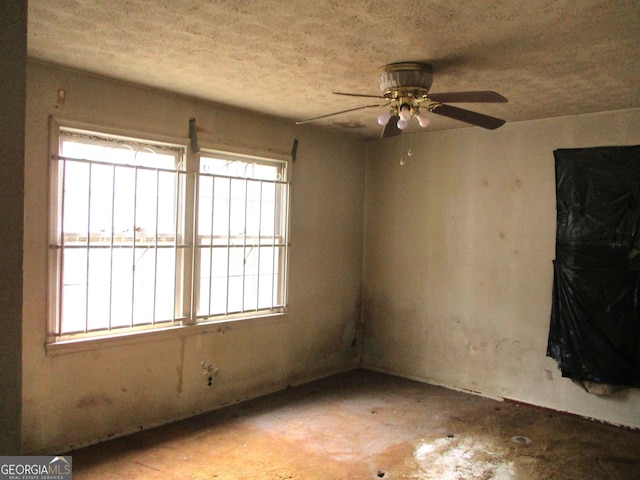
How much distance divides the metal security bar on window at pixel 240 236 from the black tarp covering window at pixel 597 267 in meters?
2.58

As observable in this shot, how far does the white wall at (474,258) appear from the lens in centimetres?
450

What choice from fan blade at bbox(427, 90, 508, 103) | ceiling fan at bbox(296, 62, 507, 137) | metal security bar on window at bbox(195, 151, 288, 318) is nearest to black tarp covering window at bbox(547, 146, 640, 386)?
ceiling fan at bbox(296, 62, 507, 137)

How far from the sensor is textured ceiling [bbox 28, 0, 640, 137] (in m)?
2.34

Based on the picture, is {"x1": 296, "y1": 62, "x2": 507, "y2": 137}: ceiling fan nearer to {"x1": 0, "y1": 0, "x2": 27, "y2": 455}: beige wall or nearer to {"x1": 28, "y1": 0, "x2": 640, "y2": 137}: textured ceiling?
{"x1": 28, "y1": 0, "x2": 640, "y2": 137}: textured ceiling

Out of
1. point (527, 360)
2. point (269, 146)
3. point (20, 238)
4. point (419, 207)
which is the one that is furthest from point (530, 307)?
point (20, 238)

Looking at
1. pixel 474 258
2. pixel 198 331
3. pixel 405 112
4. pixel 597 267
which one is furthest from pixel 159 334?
pixel 597 267

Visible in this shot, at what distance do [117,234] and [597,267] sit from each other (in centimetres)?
392

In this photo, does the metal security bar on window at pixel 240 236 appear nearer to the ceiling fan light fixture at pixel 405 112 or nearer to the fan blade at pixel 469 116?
the ceiling fan light fixture at pixel 405 112

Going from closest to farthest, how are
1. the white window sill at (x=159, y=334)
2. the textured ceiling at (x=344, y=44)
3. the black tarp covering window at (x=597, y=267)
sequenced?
the textured ceiling at (x=344, y=44)
the white window sill at (x=159, y=334)
the black tarp covering window at (x=597, y=267)

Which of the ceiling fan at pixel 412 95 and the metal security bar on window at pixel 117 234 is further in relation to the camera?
the metal security bar on window at pixel 117 234

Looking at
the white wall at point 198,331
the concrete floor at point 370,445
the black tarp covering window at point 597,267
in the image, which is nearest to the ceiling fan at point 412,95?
the black tarp covering window at point 597,267

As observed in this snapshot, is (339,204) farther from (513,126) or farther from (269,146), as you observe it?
(513,126)

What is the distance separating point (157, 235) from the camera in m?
3.93

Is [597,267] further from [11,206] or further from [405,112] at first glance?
[11,206]
